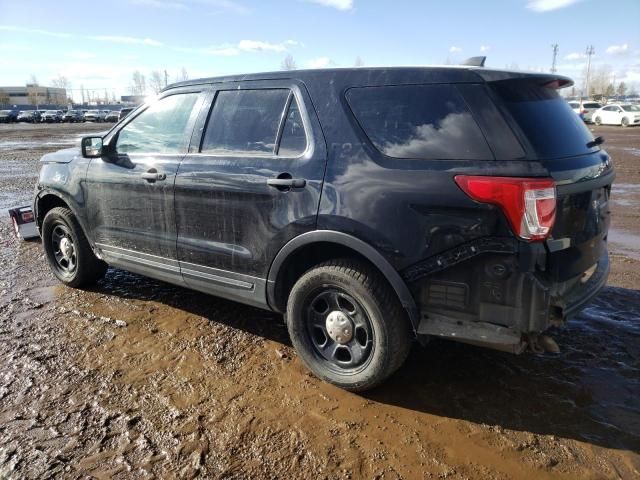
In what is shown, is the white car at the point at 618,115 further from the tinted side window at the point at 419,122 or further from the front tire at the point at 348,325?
the front tire at the point at 348,325

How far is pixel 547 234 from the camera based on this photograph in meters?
2.54

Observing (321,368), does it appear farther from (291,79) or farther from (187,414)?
(291,79)

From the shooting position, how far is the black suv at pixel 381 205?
2.58 m

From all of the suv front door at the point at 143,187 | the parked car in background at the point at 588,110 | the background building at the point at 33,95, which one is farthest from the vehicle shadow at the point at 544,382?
the background building at the point at 33,95

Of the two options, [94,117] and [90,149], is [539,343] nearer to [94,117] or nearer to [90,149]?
[90,149]

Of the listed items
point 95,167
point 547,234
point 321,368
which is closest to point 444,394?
point 321,368

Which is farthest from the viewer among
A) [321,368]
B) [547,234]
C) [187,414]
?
[321,368]

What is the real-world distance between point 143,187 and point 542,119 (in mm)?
3007

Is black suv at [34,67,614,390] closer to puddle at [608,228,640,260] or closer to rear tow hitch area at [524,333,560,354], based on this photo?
rear tow hitch area at [524,333,560,354]

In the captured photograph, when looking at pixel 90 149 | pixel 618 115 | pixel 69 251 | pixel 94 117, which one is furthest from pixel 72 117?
pixel 90 149

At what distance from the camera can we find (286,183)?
126 inches

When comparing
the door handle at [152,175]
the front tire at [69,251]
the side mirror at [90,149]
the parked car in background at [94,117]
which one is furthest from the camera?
the parked car in background at [94,117]

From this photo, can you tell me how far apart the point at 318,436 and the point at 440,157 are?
169cm

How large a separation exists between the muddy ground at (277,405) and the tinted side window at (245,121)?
1516 millimetres
